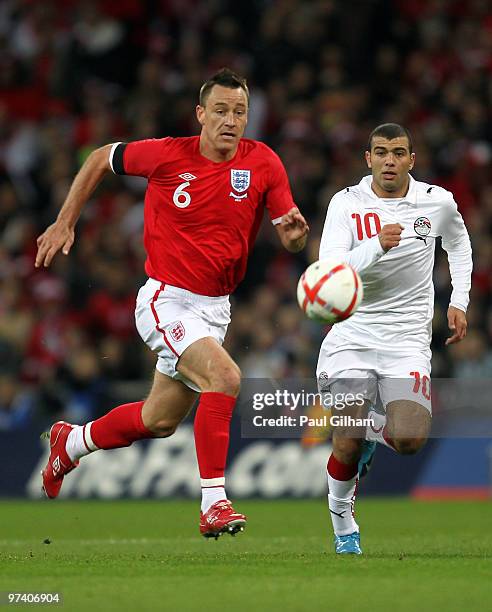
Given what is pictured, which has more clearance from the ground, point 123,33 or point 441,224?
point 123,33

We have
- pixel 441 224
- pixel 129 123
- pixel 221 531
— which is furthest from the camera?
pixel 129 123

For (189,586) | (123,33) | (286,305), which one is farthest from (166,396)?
(123,33)

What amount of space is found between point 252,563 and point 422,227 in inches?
90.8

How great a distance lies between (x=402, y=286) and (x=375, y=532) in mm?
2852

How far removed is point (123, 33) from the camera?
58.6 ft

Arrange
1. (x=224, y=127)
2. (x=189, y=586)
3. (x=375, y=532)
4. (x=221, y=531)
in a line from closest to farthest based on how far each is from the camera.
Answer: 1. (x=189, y=586)
2. (x=221, y=531)
3. (x=224, y=127)
4. (x=375, y=532)

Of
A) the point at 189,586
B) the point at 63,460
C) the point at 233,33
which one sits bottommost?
the point at 189,586

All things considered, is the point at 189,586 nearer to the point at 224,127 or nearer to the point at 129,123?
the point at 224,127

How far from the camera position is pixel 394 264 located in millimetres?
8430

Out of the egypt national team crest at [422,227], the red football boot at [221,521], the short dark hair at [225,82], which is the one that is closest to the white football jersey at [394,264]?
the egypt national team crest at [422,227]

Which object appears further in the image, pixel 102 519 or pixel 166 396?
pixel 102 519

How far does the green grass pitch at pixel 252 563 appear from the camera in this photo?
605cm

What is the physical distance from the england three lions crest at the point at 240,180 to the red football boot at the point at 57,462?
1858mm

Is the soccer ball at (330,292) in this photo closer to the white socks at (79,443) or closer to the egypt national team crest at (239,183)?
the egypt national team crest at (239,183)
